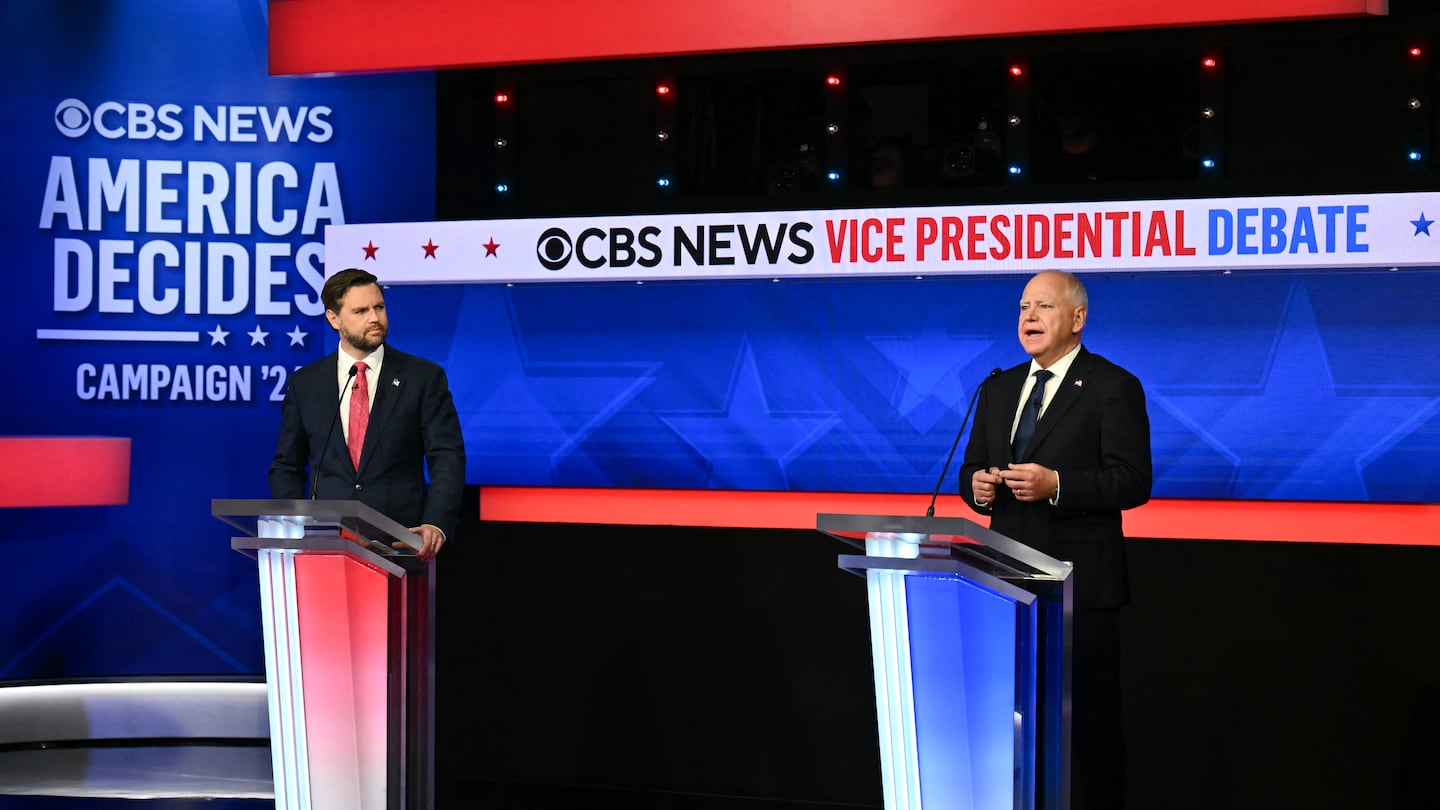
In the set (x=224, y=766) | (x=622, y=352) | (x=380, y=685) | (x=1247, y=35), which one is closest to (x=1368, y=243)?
(x=1247, y=35)

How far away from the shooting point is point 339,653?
2656 millimetres

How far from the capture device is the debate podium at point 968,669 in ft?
7.23

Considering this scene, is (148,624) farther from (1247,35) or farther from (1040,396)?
(1247,35)

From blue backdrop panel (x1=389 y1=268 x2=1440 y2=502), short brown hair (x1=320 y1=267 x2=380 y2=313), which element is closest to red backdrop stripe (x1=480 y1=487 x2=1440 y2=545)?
blue backdrop panel (x1=389 y1=268 x2=1440 y2=502)

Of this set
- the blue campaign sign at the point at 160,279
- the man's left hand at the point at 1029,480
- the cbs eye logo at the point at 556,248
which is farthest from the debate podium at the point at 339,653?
the blue campaign sign at the point at 160,279

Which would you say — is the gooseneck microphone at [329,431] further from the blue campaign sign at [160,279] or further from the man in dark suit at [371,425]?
the blue campaign sign at [160,279]

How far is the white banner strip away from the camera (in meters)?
3.91

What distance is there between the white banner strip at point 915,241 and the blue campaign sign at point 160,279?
529 millimetres

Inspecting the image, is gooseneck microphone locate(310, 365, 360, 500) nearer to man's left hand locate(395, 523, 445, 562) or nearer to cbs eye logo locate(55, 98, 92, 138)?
man's left hand locate(395, 523, 445, 562)

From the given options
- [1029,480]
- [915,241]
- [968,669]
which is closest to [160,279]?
[915,241]

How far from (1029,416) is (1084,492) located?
230 mm

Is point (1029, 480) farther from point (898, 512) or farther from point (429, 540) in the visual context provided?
point (898, 512)

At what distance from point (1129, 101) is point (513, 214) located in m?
2.15

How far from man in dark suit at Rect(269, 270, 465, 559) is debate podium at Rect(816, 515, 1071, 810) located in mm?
1297
